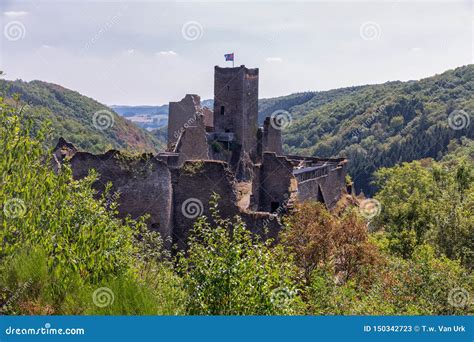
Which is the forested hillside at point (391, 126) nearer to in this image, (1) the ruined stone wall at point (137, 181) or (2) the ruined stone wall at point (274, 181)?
(2) the ruined stone wall at point (274, 181)

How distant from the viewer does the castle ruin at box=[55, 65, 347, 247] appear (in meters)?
16.9

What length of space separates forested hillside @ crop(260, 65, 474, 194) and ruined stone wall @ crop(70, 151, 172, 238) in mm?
79178

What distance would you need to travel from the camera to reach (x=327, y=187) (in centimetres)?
3653

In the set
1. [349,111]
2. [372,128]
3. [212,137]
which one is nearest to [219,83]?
[212,137]

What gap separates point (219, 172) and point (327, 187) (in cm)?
2007

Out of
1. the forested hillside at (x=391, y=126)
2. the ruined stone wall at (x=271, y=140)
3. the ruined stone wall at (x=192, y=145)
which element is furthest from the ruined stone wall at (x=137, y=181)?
the forested hillside at (x=391, y=126)

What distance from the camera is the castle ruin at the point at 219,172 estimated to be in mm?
16922

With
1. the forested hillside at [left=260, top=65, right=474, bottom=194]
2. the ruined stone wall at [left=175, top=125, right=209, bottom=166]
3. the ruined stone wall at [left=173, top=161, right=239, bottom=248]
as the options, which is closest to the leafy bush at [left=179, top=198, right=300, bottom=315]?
the ruined stone wall at [left=173, top=161, right=239, bottom=248]

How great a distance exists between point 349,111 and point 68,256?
128 metres

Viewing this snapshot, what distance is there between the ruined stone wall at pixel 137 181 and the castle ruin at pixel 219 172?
3cm

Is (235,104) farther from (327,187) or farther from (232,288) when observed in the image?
(232,288)

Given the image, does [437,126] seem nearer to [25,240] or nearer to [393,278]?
[393,278]

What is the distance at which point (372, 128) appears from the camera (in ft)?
385

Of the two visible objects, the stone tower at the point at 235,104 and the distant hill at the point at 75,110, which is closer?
the stone tower at the point at 235,104
